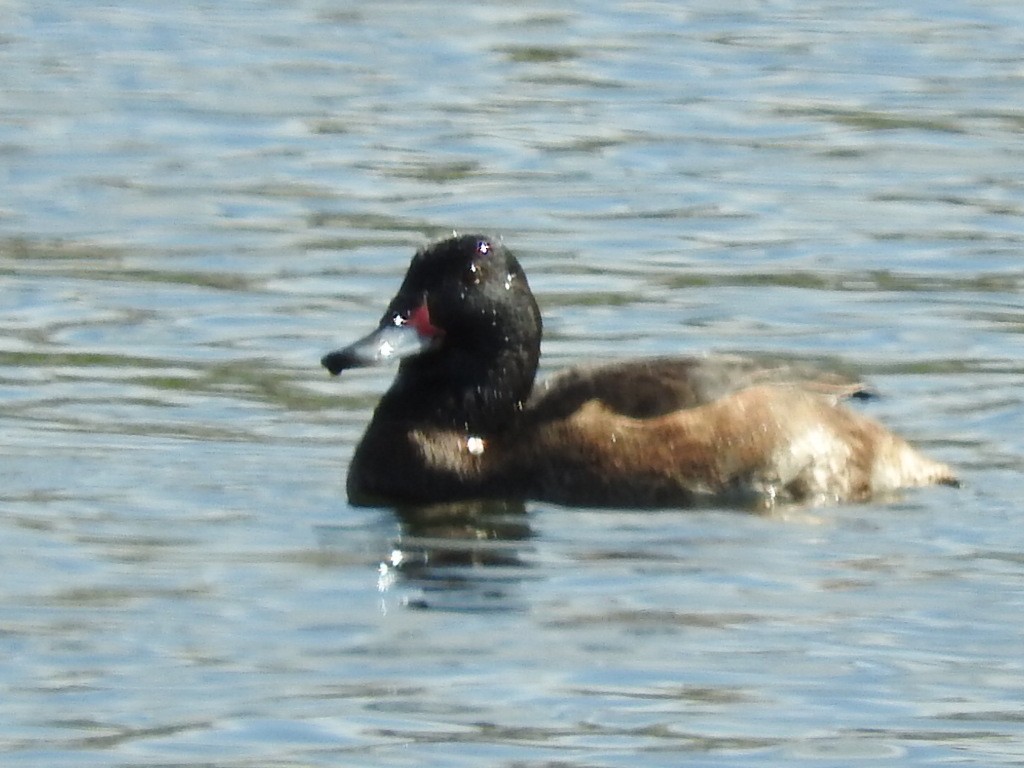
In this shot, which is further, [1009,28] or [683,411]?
[1009,28]

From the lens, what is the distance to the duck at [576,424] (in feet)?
36.3

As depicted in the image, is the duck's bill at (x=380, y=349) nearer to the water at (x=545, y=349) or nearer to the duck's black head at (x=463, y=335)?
the duck's black head at (x=463, y=335)

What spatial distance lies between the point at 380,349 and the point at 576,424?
2.34 feet

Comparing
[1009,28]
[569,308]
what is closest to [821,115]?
[1009,28]

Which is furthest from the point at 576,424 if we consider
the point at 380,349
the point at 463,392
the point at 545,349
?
the point at 545,349

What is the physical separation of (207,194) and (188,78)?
3.41 metres

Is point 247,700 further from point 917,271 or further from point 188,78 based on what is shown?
→ point 188,78

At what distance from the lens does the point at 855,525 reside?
420 inches

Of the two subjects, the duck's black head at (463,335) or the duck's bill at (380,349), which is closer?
the duck's bill at (380,349)

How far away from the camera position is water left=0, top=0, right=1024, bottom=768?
27.8 ft

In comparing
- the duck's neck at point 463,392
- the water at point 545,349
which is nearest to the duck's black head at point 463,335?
the duck's neck at point 463,392

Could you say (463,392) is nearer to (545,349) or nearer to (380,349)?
(380,349)

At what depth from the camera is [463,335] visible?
1153 cm

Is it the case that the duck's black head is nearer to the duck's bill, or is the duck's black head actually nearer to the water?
the duck's bill
